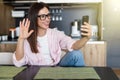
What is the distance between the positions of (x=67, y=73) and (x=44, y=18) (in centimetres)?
65

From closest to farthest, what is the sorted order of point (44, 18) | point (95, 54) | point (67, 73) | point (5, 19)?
1. point (67, 73)
2. point (44, 18)
3. point (95, 54)
4. point (5, 19)

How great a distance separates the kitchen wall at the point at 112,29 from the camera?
139 inches

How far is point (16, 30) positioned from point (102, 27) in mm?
1226

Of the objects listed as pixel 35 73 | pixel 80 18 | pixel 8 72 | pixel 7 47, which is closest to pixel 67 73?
pixel 35 73

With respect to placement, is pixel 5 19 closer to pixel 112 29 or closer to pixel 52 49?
pixel 112 29

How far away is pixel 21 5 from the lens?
3471 mm

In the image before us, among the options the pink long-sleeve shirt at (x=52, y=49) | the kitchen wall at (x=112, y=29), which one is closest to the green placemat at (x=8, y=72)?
the pink long-sleeve shirt at (x=52, y=49)

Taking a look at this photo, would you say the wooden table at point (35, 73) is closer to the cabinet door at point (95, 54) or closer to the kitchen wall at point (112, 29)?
the cabinet door at point (95, 54)

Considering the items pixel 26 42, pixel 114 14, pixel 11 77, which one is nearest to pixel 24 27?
pixel 26 42

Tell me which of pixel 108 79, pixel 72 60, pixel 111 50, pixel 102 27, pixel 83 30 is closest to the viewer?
pixel 108 79

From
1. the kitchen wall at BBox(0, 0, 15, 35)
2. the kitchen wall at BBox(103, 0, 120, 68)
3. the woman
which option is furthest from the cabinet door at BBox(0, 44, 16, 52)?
the kitchen wall at BBox(103, 0, 120, 68)

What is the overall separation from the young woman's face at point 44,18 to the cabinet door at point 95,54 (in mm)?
1276

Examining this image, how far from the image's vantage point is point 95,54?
3047mm

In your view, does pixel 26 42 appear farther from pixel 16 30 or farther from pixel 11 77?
pixel 16 30
